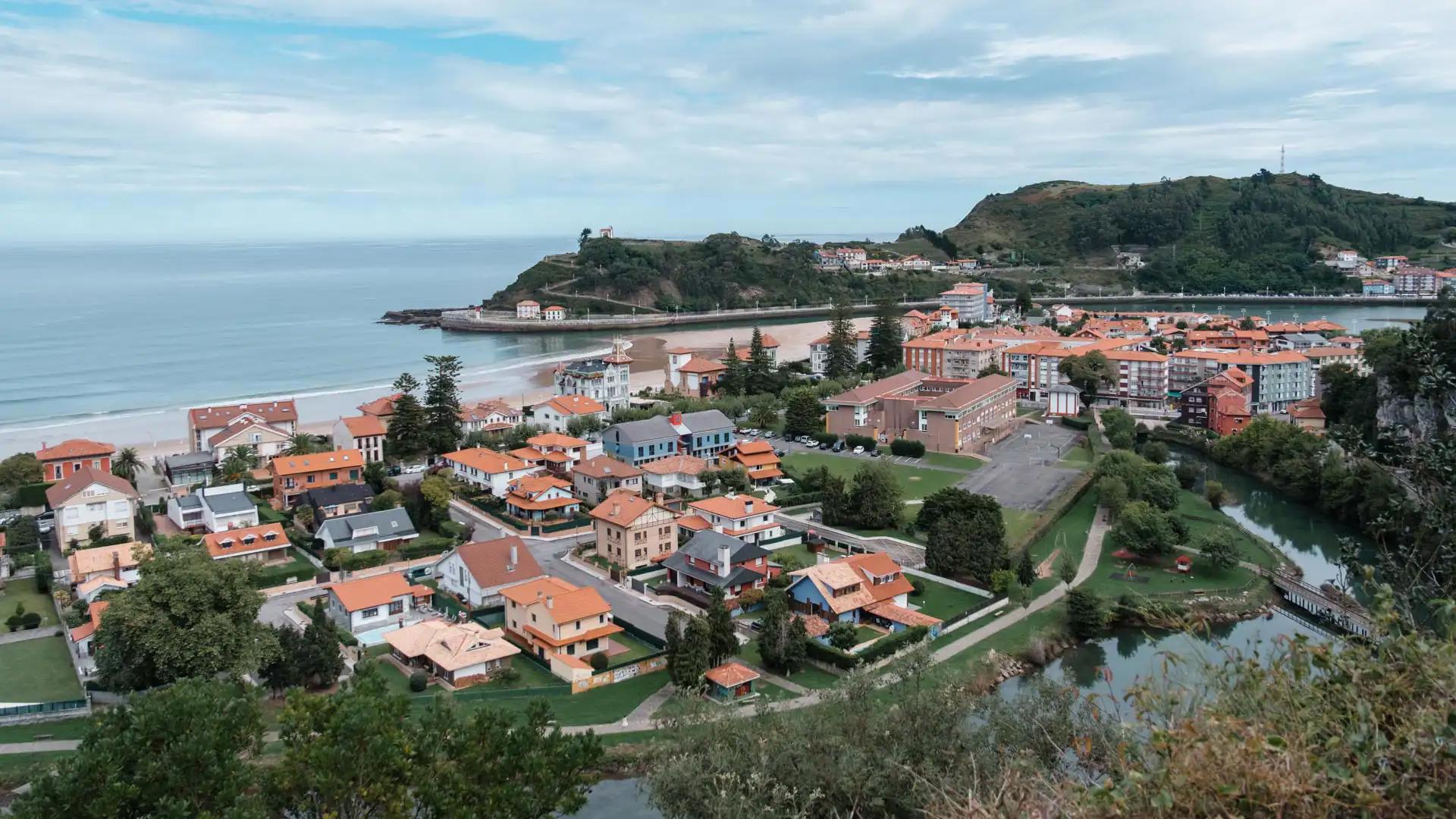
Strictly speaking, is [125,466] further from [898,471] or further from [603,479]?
[898,471]

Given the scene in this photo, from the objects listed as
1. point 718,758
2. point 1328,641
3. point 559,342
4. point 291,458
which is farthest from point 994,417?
point 559,342

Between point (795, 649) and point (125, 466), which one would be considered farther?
point (125, 466)

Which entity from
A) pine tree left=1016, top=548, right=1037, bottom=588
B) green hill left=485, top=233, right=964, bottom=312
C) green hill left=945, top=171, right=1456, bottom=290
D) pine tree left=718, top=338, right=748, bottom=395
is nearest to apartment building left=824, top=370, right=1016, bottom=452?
pine tree left=718, top=338, right=748, bottom=395

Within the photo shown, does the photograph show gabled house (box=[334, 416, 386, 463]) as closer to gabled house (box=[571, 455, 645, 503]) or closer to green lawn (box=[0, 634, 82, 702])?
gabled house (box=[571, 455, 645, 503])

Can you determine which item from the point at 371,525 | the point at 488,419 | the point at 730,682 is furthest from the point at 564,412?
the point at 730,682

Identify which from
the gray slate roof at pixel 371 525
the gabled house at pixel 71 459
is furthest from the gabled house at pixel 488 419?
the gabled house at pixel 71 459

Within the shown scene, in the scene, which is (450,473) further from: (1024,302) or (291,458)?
(1024,302)

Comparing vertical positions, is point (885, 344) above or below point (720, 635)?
above
